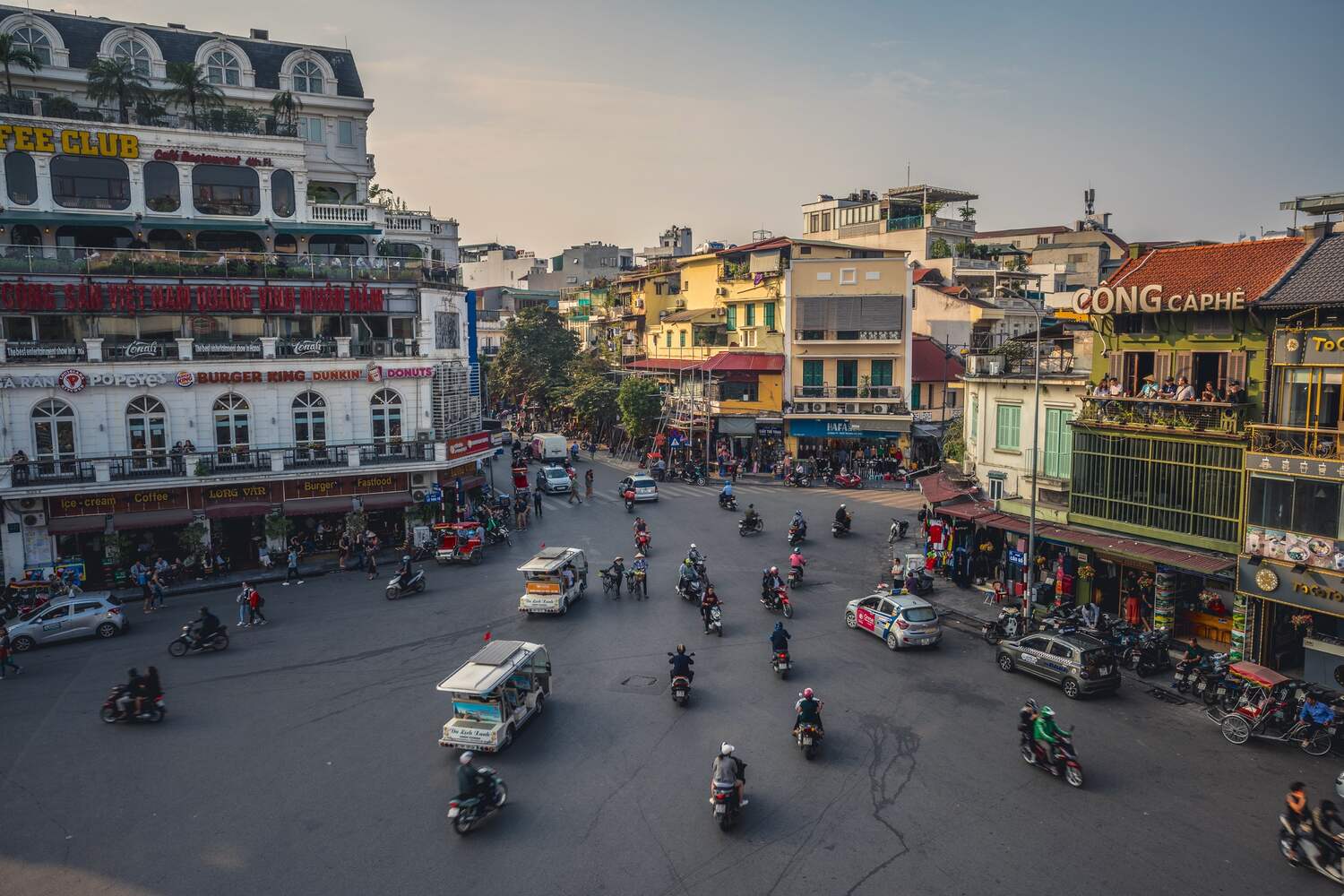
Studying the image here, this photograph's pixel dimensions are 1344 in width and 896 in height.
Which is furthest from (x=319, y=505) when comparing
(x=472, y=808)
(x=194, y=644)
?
(x=472, y=808)

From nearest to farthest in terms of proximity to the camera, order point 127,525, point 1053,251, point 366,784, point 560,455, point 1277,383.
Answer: point 366,784 → point 1277,383 → point 127,525 → point 560,455 → point 1053,251

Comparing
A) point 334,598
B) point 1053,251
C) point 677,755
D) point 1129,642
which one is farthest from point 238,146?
point 1053,251

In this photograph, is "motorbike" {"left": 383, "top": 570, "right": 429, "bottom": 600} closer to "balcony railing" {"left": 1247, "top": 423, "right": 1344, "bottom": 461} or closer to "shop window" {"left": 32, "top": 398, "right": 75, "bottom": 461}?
"shop window" {"left": 32, "top": 398, "right": 75, "bottom": 461}

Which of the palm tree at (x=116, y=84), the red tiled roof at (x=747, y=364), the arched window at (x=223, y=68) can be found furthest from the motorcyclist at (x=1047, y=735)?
the arched window at (x=223, y=68)

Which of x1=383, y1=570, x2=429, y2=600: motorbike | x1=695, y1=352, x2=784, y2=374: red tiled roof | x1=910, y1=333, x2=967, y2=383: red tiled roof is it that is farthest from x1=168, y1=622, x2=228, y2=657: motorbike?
x1=910, y1=333, x2=967, y2=383: red tiled roof

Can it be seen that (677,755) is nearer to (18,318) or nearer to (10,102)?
(18,318)

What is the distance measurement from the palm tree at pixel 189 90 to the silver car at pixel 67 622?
2259cm

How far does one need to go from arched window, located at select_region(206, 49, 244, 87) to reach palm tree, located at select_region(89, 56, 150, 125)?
3884mm

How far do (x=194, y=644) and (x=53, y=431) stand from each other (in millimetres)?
13726

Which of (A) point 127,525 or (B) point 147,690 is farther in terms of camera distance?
(A) point 127,525

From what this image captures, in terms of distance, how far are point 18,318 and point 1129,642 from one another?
129 ft

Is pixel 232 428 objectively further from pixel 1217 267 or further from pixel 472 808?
pixel 1217 267

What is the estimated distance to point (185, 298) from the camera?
34375mm

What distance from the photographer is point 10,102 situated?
118ft
